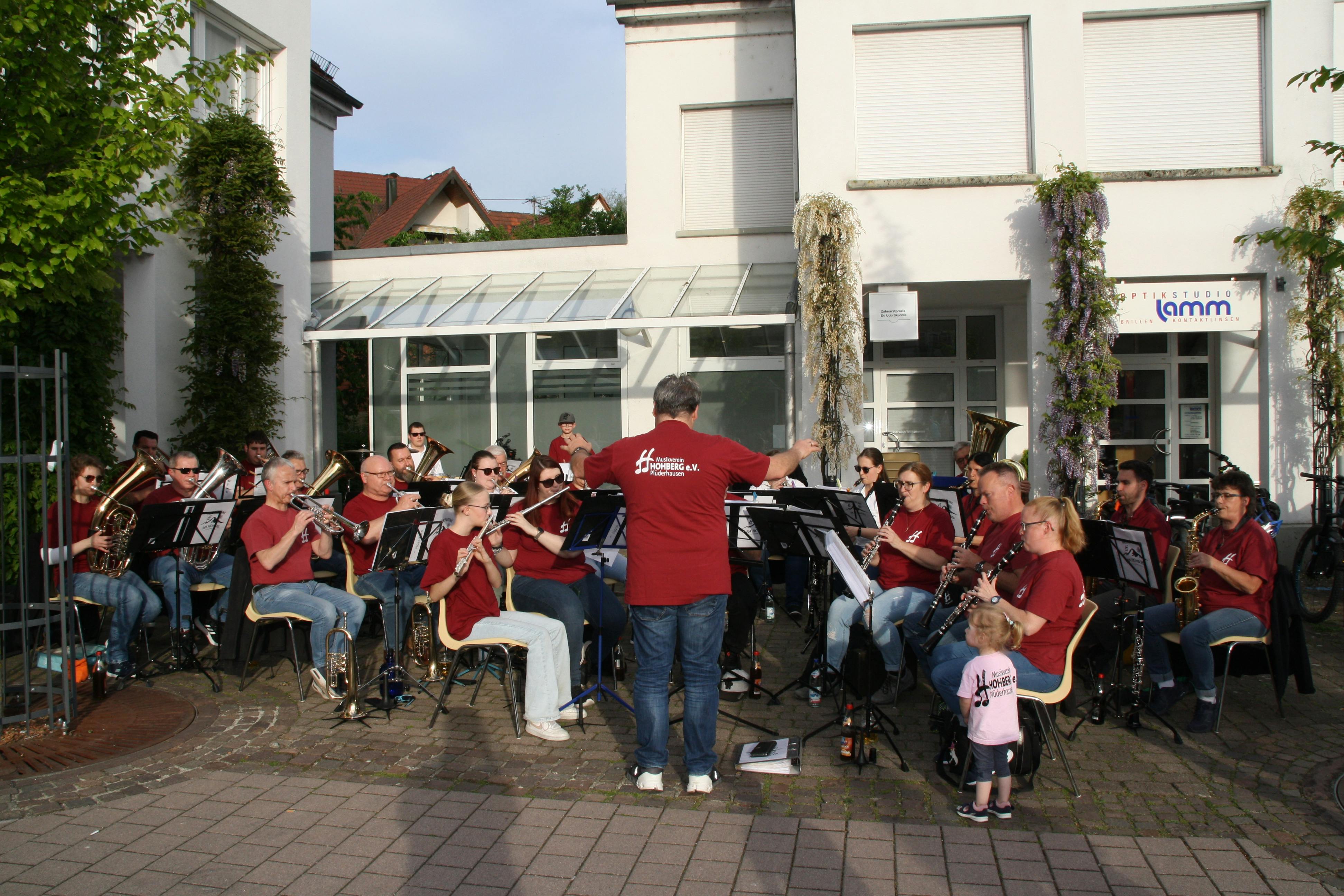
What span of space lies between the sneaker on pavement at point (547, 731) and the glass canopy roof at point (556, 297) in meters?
6.73

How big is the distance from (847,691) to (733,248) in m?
8.53

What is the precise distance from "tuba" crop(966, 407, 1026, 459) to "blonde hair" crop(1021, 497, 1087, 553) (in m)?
3.46

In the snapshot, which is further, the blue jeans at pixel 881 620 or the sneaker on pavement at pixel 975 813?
the blue jeans at pixel 881 620

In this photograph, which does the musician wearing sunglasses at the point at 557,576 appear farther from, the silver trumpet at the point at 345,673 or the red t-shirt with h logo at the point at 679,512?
the red t-shirt with h logo at the point at 679,512

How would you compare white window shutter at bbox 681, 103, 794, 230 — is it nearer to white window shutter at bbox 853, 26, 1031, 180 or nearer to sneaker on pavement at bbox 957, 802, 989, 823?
white window shutter at bbox 853, 26, 1031, 180

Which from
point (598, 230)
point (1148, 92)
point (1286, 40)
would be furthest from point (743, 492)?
point (598, 230)

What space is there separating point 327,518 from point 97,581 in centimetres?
173

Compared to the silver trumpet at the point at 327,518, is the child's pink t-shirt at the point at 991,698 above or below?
below

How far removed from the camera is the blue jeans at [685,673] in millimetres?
4512

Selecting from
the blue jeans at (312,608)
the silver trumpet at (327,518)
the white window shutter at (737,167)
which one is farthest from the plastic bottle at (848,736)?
the white window shutter at (737,167)

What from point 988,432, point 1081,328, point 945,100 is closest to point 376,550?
point 988,432

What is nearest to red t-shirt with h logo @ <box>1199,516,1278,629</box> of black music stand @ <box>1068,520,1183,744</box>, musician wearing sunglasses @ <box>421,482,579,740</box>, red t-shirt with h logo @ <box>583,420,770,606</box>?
black music stand @ <box>1068,520,1183,744</box>

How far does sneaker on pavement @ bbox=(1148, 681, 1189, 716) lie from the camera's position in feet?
18.5

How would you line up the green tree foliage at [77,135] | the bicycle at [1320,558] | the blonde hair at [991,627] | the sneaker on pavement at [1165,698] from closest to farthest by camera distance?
1. the blonde hair at [991,627]
2. the sneaker on pavement at [1165,698]
3. the green tree foliage at [77,135]
4. the bicycle at [1320,558]
